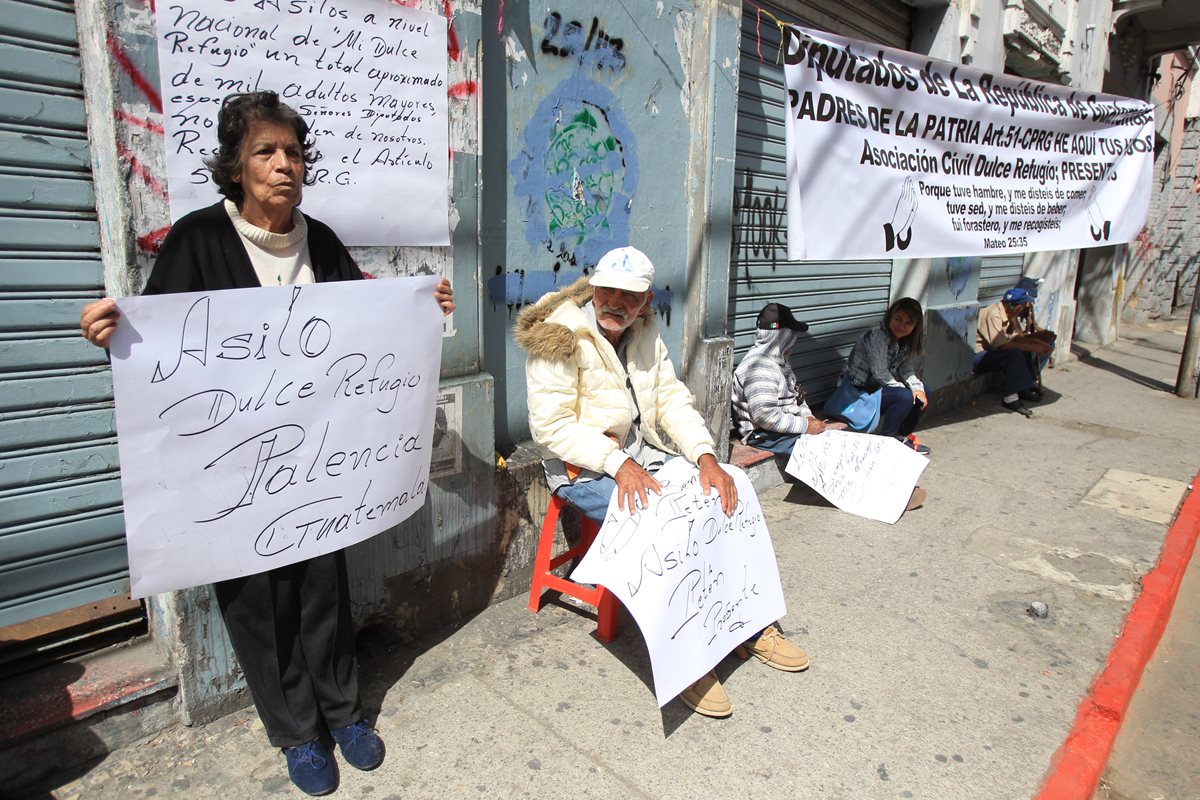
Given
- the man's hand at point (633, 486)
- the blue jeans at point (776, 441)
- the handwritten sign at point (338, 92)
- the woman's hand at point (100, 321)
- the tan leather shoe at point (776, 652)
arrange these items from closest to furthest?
the woman's hand at point (100, 321) < the handwritten sign at point (338, 92) < the man's hand at point (633, 486) < the tan leather shoe at point (776, 652) < the blue jeans at point (776, 441)

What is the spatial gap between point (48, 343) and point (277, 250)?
2.61 ft

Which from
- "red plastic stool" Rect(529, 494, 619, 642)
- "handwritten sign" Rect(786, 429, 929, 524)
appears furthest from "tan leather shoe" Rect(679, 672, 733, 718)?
"handwritten sign" Rect(786, 429, 929, 524)

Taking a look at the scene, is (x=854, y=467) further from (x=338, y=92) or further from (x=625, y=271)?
(x=338, y=92)

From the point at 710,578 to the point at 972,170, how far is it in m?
3.98

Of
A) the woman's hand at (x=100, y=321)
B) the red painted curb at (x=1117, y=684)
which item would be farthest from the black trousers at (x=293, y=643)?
the red painted curb at (x=1117, y=684)

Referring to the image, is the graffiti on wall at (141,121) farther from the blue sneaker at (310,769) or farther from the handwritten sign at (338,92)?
the blue sneaker at (310,769)

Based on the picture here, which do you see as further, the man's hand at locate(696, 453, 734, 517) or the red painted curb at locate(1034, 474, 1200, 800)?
the man's hand at locate(696, 453, 734, 517)

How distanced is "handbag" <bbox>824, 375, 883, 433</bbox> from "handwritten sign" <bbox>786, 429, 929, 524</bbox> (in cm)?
62

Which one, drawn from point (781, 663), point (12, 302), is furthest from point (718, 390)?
point (12, 302)

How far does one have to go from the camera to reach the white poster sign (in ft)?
13.8

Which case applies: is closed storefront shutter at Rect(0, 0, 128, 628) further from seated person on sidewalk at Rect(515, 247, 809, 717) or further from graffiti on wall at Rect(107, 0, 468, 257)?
seated person on sidewalk at Rect(515, 247, 809, 717)

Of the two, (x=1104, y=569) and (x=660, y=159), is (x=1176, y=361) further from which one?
(x=660, y=159)

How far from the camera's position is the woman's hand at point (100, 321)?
5.79 ft

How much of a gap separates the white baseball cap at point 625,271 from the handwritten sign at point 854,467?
2321 millimetres
